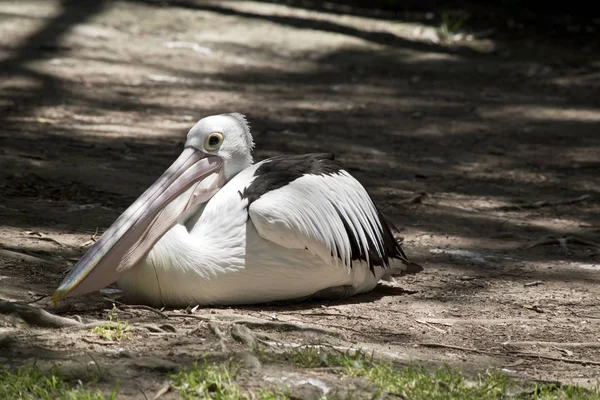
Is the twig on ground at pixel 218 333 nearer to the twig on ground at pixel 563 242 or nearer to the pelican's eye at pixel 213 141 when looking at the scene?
the pelican's eye at pixel 213 141

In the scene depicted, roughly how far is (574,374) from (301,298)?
137cm

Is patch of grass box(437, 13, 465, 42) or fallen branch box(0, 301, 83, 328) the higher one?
patch of grass box(437, 13, 465, 42)

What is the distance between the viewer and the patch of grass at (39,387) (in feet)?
9.41

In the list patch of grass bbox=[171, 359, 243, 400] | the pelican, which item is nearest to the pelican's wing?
the pelican

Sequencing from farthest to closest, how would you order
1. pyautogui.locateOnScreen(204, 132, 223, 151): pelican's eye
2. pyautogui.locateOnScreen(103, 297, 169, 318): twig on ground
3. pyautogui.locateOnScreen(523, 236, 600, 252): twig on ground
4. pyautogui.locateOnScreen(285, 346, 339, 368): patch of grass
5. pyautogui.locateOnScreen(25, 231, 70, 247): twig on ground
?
pyautogui.locateOnScreen(523, 236, 600, 252): twig on ground
pyautogui.locateOnScreen(25, 231, 70, 247): twig on ground
pyautogui.locateOnScreen(204, 132, 223, 151): pelican's eye
pyautogui.locateOnScreen(103, 297, 169, 318): twig on ground
pyautogui.locateOnScreen(285, 346, 339, 368): patch of grass

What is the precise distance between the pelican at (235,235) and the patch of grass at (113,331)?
322 mm

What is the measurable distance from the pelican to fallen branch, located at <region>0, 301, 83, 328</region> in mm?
168

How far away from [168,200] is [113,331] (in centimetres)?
92

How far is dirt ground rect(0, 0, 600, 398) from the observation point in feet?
12.5

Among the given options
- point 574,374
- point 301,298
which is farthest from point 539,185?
point 574,374

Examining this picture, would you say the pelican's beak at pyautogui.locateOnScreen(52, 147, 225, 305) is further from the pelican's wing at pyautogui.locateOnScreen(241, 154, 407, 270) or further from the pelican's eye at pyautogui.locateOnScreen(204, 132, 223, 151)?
the pelican's wing at pyautogui.locateOnScreen(241, 154, 407, 270)

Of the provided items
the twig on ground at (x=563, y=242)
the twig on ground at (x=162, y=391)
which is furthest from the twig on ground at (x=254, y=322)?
the twig on ground at (x=563, y=242)

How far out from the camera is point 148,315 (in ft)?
12.7

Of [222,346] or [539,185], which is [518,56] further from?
[222,346]
